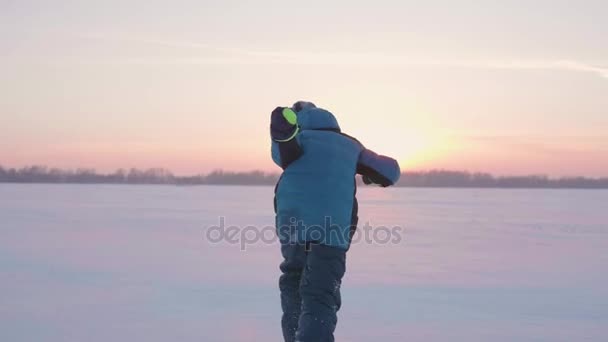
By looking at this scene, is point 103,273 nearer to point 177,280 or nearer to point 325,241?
point 177,280

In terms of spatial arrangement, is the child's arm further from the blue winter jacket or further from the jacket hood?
the jacket hood

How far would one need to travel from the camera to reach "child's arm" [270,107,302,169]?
9.35 feet

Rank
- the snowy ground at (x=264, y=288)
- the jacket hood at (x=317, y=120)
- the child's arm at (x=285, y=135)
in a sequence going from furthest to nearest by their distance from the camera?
the snowy ground at (x=264, y=288), the jacket hood at (x=317, y=120), the child's arm at (x=285, y=135)

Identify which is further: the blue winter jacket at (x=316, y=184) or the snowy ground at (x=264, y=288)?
the snowy ground at (x=264, y=288)

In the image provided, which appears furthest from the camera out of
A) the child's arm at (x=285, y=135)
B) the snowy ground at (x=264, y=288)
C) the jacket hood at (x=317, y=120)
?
the snowy ground at (x=264, y=288)

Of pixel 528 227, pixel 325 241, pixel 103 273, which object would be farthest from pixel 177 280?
pixel 528 227

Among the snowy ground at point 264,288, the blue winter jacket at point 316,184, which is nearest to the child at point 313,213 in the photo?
the blue winter jacket at point 316,184

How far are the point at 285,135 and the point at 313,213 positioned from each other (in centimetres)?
33

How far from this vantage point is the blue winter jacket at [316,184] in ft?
9.64

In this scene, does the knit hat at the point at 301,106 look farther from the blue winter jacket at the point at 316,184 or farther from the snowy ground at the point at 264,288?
the snowy ground at the point at 264,288

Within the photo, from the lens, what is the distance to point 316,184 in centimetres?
295

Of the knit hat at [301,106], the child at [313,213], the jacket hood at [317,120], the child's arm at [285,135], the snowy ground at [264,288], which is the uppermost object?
the knit hat at [301,106]

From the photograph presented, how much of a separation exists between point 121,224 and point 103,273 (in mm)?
6405

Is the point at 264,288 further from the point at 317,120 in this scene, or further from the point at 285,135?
the point at 285,135
